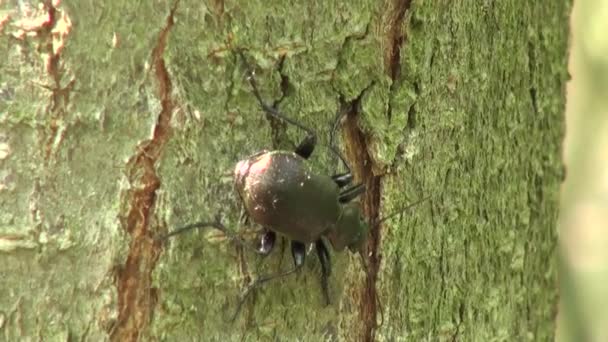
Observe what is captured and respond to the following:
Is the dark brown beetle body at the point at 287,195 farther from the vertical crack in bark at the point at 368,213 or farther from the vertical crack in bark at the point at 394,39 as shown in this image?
the vertical crack in bark at the point at 394,39

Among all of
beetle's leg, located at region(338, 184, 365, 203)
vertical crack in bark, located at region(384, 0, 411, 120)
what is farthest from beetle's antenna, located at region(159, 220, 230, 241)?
vertical crack in bark, located at region(384, 0, 411, 120)

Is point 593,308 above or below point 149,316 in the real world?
above

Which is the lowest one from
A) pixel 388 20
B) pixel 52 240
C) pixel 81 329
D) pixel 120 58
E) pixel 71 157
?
pixel 81 329

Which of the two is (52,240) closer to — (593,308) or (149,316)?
(149,316)

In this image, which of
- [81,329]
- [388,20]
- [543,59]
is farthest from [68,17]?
[543,59]

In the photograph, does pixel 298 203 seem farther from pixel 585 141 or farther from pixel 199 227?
pixel 585 141

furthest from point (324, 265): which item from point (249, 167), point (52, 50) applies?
point (52, 50)
